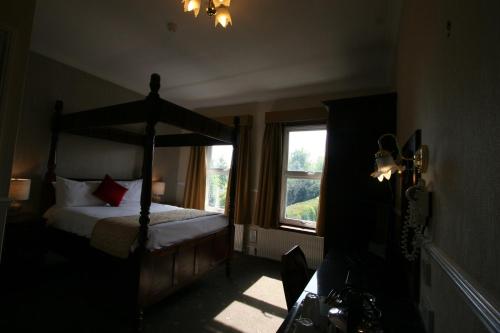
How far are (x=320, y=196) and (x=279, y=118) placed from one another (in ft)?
4.66

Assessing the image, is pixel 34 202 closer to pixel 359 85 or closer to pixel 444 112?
pixel 444 112

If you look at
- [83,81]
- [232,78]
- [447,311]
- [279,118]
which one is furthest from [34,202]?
[447,311]

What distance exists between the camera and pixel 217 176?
461 centimetres

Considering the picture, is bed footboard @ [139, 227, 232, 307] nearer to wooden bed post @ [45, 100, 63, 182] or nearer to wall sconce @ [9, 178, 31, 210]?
wall sconce @ [9, 178, 31, 210]

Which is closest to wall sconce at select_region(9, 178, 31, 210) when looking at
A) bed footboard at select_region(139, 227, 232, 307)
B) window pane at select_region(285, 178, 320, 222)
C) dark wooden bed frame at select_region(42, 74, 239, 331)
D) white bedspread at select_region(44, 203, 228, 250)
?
white bedspread at select_region(44, 203, 228, 250)

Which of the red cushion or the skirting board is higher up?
the skirting board

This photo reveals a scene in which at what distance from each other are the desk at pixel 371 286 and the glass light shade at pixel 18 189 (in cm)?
315

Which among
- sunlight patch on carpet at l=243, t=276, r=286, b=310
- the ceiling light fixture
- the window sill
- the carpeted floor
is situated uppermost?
the ceiling light fixture

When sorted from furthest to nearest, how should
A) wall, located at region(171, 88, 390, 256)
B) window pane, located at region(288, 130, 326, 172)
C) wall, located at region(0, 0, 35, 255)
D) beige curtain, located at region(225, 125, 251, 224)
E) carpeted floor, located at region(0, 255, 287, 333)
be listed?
1. beige curtain, located at region(225, 125, 251, 224)
2. window pane, located at region(288, 130, 326, 172)
3. wall, located at region(171, 88, 390, 256)
4. carpeted floor, located at region(0, 255, 287, 333)
5. wall, located at region(0, 0, 35, 255)

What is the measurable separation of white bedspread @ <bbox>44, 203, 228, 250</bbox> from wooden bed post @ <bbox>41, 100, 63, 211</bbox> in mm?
261

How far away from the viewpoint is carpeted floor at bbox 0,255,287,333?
1.96m

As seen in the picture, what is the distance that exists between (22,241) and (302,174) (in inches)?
143

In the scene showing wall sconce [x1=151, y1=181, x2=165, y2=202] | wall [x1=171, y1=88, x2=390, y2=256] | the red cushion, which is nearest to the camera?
the red cushion

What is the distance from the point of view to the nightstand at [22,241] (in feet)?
7.92
